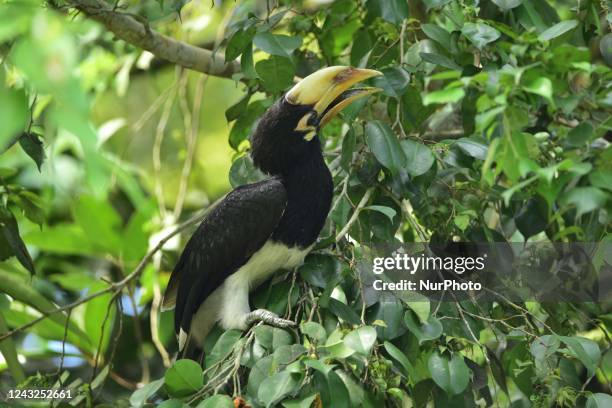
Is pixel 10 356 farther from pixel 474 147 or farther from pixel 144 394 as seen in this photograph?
pixel 474 147

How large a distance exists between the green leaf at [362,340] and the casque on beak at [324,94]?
72cm

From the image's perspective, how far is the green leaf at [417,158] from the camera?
2053 millimetres

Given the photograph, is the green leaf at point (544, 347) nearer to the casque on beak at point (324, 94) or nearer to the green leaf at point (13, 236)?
the casque on beak at point (324, 94)

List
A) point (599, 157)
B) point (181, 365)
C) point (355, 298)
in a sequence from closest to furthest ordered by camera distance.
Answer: point (599, 157)
point (181, 365)
point (355, 298)

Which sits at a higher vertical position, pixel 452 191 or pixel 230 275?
pixel 452 191

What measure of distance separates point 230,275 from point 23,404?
61 centimetres

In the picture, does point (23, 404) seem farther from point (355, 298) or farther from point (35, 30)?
point (35, 30)

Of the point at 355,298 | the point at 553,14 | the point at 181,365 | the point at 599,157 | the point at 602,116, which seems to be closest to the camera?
the point at 599,157

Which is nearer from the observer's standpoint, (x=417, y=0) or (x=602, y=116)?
(x=602, y=116)

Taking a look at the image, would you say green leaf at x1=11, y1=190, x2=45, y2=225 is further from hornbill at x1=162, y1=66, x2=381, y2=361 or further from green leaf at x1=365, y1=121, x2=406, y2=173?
green leaf at x1=365, y1=121, x2=406, y2=173

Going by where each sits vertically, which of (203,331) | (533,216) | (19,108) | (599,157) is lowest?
(203,331)

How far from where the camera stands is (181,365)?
1.83 meters

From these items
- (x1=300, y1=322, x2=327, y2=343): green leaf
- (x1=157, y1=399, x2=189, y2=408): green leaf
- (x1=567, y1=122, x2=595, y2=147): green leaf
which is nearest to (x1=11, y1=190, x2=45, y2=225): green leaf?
(x1=157, y1=399, x2=189, y2=408): green leaf

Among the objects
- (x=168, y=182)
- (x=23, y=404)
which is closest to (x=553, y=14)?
(x=23, y=404)
